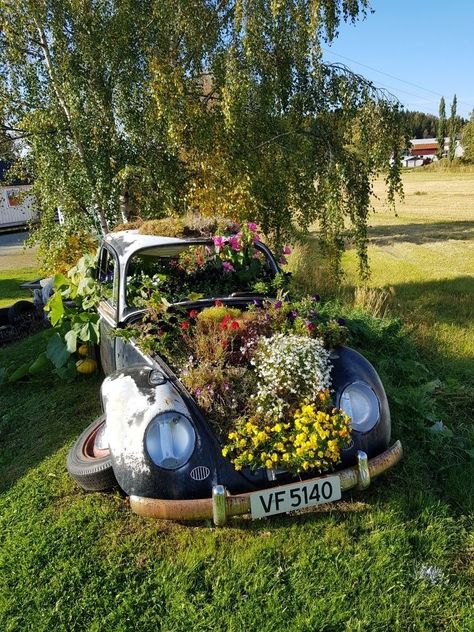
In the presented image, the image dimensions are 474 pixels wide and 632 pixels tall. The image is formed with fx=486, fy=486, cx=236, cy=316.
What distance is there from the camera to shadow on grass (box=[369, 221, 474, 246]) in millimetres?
16391

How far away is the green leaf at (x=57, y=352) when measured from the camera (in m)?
5.32

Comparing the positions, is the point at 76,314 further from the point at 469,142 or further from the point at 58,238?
the point at 469,142

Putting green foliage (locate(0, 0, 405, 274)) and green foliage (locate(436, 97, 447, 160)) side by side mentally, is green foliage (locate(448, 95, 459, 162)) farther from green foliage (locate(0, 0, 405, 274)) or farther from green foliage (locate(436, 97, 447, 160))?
green foliage (locate(0, 0, 405, 274))

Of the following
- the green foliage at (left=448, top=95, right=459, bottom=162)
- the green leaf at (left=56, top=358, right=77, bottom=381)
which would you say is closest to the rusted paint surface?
the green leaf at (left=56, top=358, right=77, bottom=381)

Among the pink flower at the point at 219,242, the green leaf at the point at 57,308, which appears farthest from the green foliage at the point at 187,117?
the pink flower at the point at 219,242

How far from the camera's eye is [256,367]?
3.24 meters

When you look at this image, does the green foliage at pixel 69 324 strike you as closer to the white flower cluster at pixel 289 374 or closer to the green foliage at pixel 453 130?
the white flower cluster at pixel 289 374

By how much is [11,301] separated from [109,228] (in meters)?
4.38

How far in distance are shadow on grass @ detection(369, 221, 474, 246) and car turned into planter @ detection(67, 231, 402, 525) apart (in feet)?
45.5

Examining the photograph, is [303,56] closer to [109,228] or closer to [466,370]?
[109,228]

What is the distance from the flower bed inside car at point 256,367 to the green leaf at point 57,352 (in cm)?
164

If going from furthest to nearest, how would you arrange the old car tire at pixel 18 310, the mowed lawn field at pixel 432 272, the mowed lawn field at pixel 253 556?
the old car tire at pixel 18 310 < the mowed lawn field at pixel 432 272 < the mowed lawn field at pixel 253 556

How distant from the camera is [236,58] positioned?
20.4 feet

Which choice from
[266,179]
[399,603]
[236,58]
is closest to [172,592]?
[399,603]
